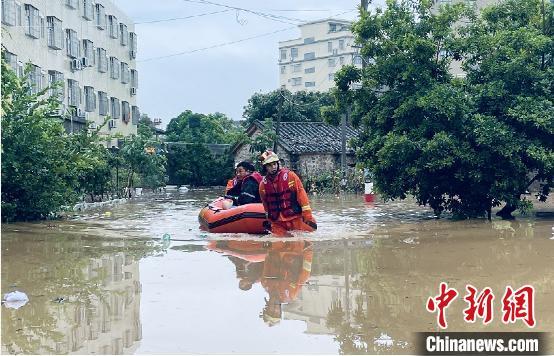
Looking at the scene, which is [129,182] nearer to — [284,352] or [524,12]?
[524,12]

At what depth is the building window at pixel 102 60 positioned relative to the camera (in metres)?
40.3

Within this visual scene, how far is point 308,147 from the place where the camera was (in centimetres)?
4175

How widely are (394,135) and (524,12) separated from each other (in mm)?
4556

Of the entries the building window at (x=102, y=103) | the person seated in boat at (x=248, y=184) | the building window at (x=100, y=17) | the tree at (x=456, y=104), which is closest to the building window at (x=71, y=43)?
the building window at (x=100, y=17)

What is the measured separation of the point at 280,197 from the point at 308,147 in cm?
2795

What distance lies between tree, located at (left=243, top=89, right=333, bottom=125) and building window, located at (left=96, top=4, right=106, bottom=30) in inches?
537

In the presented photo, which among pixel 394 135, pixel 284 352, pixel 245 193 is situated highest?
pixel 394 135

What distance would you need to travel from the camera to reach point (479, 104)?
18.2 m

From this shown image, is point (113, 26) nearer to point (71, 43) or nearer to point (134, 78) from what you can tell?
point (134, 78)

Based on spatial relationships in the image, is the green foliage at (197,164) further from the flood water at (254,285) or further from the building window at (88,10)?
the flood water at (254,285)

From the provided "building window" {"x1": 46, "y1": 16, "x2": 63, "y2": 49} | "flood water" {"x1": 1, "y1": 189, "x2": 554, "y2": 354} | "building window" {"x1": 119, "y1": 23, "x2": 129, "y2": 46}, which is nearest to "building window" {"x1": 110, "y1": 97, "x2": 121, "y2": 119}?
"building window" {"x1": 119, "y1": 23, "x2": 129, "y2": 46}

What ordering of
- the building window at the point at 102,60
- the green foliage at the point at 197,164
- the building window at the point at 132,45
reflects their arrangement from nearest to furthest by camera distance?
the building window at the point at 102,60
the building window at the point at 132,45
the green foliage at the point at 197,164

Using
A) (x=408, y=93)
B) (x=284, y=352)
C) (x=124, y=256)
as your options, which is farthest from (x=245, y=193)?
(x=284, y=352)

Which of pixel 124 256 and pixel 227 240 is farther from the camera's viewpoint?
pixel 227 240
